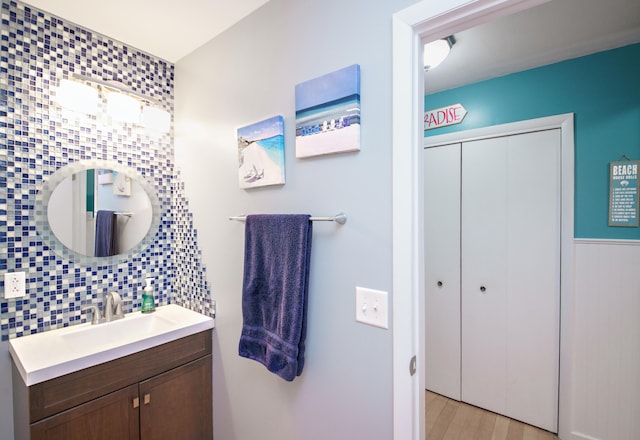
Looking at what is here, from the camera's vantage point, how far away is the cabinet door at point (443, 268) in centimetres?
240

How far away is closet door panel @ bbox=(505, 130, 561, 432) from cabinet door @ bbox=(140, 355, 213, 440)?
7.02 feet

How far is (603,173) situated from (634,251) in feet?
1.65

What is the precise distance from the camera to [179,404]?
156 cm

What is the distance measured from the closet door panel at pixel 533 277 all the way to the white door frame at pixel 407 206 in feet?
5.04

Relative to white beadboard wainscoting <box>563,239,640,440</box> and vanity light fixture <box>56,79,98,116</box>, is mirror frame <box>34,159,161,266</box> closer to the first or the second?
vanity light fixture <box>56,79,98,116</box>

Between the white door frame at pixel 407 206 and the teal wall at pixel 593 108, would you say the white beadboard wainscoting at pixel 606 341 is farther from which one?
the white door frame at pixel 407 206

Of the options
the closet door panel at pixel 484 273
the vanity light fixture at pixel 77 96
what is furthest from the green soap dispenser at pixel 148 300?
the closet door panel at pixel 484 273

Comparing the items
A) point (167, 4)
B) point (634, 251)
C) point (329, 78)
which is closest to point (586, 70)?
point (634, 251)

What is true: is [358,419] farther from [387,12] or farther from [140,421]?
[387,12]

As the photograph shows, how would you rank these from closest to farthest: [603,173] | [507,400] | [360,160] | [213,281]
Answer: [360,160] → [213,281] → [603,173] → [507,400]

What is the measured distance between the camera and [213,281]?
171 cm

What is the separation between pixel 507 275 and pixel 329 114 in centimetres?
190

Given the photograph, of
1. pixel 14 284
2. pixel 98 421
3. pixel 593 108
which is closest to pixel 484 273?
pixel 593 108

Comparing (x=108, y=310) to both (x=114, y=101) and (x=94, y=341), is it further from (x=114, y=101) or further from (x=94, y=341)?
(x=114, y=101)
